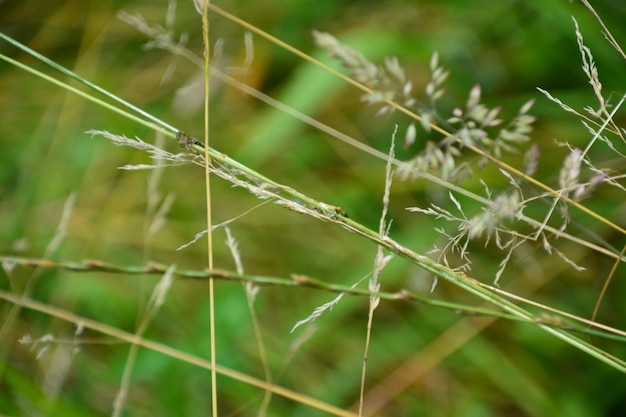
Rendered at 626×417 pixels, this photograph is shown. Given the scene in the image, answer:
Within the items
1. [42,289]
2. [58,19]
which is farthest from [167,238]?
[58,19]

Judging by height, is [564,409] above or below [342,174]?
below

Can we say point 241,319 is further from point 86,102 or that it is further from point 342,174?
point 86,102

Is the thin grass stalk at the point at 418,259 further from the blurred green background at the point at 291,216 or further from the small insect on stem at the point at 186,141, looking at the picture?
the blurred green background at the point at 291,216

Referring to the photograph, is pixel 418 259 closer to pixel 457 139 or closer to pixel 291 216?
pixel 457 139

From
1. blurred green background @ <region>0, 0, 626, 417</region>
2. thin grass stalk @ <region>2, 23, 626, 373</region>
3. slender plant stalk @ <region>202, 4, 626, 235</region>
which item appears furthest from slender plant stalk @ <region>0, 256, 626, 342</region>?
blurred green background @ <region>0, 0, 626, 417</region>

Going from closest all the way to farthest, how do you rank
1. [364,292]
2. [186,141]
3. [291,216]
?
[364,292]
[186,141]
[291,216]

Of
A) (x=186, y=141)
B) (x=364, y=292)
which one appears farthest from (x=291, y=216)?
(x=364, y=292)

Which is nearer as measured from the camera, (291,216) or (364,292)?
(364,292)

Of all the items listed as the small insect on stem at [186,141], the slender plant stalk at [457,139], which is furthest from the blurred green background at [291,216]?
the small insect on stem at [186,141]

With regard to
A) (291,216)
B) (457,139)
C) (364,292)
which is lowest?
(291,216)
